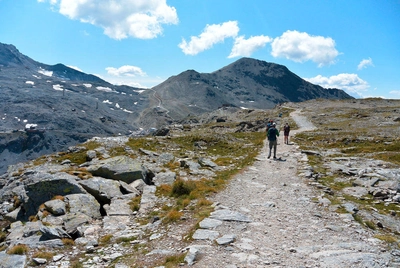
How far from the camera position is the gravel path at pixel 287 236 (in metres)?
7.99

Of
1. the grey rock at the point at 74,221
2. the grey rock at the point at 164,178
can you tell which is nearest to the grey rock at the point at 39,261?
the grey rock at the point at 74,221

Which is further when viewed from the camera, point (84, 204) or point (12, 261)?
point (84, 204)

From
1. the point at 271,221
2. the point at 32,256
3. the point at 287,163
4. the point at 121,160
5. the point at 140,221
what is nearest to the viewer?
the point at 32,256

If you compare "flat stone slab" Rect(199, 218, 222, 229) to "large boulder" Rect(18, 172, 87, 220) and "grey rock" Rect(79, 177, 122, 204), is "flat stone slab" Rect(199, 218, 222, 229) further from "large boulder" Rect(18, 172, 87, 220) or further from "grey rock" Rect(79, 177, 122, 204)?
"large boulder" Rect(18, 172, 87, 220)

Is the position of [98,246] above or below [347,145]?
below

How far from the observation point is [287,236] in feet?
32.2

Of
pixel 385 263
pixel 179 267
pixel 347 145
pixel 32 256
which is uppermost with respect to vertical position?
pixel 347 145

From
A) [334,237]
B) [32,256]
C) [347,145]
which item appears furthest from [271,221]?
[347,145]

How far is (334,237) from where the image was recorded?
972 centimetres

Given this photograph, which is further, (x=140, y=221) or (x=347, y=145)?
(x=347, y=145)

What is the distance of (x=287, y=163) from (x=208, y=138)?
563 inches

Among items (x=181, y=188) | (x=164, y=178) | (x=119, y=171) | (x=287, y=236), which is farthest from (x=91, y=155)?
(x=287, y=236)

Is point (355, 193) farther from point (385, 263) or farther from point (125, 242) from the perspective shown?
point (125, 242)

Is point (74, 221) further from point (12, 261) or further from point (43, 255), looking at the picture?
point (12, 261)
